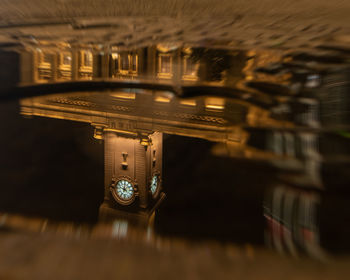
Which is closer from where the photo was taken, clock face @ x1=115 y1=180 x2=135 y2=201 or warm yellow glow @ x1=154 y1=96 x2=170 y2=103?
clock face @ x1=115 y1=180 x2=135 y2=201

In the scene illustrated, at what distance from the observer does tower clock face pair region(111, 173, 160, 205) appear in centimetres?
90

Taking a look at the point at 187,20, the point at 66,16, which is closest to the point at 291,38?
the point at 187,20

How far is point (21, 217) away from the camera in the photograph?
86 cm

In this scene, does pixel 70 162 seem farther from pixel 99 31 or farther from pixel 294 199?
pixel 99 31

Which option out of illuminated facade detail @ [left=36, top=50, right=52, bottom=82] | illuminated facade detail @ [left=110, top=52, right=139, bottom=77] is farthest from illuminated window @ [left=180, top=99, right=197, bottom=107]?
illuminated facade detail @ [left=36, top=50, right=52, bottom=82]

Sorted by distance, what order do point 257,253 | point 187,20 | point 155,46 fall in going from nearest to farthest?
point 257,253 → point 155,46 → point 187,20

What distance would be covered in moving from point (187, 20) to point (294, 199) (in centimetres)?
158

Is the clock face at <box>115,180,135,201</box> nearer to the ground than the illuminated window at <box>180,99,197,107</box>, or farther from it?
nearer to the ground

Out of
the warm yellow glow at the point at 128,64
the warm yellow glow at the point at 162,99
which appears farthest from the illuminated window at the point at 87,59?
the warm yellow glow at the point at 162,99

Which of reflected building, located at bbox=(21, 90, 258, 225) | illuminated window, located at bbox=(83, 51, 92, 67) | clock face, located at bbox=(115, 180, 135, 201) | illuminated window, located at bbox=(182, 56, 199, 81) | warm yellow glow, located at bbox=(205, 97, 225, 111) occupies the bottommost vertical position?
clock face, located at bbox=(115, 180, 135, 201)

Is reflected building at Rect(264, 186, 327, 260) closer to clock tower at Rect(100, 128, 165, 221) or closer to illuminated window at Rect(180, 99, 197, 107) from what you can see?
clock tower at Rect(100, 128, 165, 221)

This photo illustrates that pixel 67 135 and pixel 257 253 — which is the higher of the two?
pixel 67 135

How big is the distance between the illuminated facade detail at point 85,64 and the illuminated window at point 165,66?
0.29 m

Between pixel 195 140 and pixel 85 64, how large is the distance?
2.24 feet
